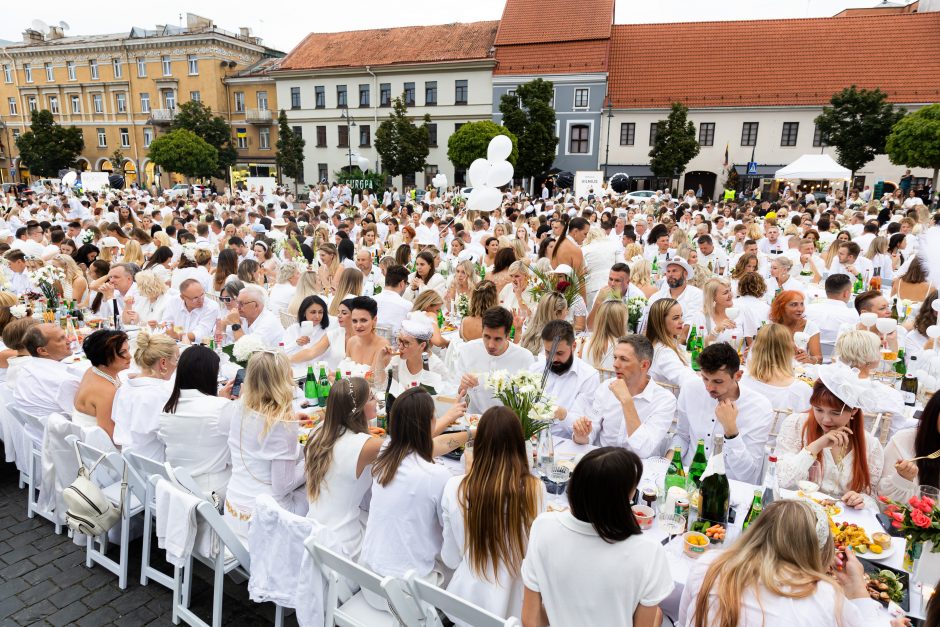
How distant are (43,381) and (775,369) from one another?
5.67 metres

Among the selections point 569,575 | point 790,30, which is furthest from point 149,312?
point 790,30

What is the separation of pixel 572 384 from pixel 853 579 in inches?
92.3

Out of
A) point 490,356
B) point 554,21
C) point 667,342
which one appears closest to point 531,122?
point 554,21

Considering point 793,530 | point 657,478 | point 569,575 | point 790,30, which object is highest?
point 790,30

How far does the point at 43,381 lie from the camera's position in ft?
14.8

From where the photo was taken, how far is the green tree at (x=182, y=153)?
120ft

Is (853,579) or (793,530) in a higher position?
(793,530)

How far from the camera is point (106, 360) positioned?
4254 millimetres

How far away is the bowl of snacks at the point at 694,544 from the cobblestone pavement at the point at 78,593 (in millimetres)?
2410

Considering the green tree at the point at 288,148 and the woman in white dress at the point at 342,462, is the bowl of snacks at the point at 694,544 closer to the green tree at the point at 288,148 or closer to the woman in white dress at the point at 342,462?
the woman in white dress at the point at 342,462

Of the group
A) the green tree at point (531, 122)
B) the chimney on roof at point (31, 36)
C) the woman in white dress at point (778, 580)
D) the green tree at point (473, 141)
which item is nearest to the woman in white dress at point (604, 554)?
the woman in white dress at point (778, 580)

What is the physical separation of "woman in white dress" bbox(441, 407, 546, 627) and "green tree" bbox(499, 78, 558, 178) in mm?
32136

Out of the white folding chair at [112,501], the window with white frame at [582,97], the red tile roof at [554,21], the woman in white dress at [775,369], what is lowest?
the white folding chair at [112,501]

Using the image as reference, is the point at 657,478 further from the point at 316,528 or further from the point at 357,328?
the point at 357,328
